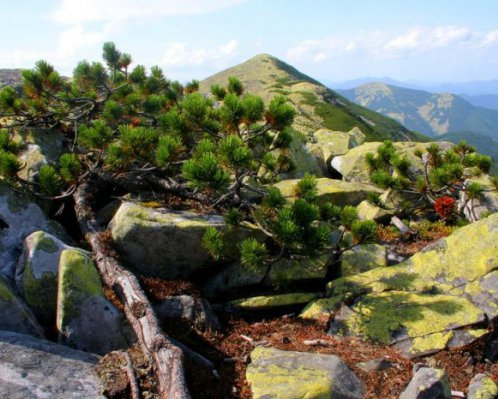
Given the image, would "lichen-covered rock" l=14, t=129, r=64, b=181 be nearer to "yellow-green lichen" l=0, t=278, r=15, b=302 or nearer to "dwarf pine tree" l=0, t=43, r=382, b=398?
"dwarf pine tree" l=0, t=43, r=382, b=398

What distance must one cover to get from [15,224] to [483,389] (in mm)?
11970

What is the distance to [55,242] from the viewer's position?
10039mm

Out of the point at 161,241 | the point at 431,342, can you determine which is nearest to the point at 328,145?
the point at 161,241

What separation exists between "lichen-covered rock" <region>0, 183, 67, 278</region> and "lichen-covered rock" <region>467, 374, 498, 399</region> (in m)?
10.9

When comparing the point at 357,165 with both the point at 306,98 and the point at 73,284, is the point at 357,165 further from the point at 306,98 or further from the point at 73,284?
the point at 306,98

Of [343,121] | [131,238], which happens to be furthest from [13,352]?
[343,121]

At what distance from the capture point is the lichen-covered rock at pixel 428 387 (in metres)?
7.88

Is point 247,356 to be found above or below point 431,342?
above

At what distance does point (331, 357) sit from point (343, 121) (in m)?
76.8

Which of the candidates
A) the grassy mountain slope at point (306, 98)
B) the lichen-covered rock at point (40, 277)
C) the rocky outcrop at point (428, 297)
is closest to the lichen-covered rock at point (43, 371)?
the lichen-covered rock at point (40, 277)

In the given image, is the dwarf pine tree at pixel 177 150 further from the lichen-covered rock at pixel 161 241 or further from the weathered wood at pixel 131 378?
the weathered wood at pixel 131 378

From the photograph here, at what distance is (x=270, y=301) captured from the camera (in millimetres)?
11430

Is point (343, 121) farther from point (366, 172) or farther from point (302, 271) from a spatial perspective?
point (302, 271)

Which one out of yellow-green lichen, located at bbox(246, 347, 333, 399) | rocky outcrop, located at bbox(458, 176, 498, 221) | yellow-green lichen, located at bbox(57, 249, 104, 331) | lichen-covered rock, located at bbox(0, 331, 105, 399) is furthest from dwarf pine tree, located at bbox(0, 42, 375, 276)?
rocky outcrop, located at bbox(458, 176, 498, 221)
